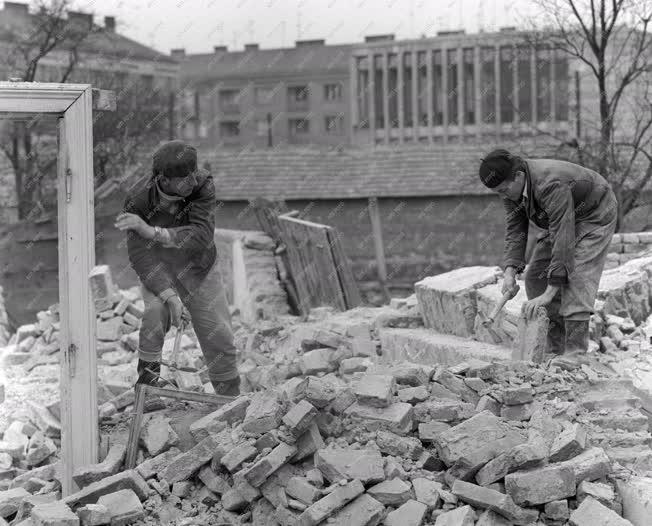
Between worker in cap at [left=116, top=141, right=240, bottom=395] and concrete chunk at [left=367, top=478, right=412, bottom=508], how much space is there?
175 centimetres

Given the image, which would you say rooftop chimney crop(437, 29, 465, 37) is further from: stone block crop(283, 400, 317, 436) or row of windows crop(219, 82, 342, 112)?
stone block crop(283, 400, 317, 436)

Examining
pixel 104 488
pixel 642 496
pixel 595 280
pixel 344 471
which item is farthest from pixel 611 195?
pixel 104 488

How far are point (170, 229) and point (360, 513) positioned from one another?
2078mm

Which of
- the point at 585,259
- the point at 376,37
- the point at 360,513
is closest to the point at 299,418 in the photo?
the point at 360,513

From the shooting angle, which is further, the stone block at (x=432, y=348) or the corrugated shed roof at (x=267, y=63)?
the corrugated shed roof at (x=267, y=63)

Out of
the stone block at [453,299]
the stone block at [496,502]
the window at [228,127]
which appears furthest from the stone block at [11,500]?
the window at [228,127]

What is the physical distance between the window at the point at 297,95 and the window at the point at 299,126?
1129mm

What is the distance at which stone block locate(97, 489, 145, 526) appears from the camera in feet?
15.5

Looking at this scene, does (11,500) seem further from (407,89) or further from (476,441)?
(407,89)

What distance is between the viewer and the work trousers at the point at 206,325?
18.6 ft

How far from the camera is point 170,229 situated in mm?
5426

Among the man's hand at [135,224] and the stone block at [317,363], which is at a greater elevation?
the man's hand at [135,224]

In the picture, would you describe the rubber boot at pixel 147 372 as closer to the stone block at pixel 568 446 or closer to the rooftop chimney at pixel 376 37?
the stone block at pixel 568 446

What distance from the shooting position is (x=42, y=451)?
6.62m
